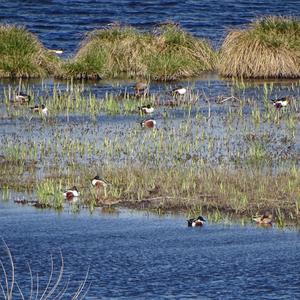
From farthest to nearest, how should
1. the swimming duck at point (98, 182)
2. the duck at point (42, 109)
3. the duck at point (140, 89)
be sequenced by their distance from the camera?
the duck at point (140, 89) → the duck at point (42, 109) → the swimming duck at point (98, 182)

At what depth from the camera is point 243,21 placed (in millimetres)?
45531

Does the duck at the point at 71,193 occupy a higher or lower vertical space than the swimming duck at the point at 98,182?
lower

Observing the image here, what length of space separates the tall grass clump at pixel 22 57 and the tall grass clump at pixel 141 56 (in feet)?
2.83

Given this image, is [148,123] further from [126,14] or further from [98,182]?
[126,14]

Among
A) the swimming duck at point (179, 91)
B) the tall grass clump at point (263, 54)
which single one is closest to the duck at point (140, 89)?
the swimming duck at point (179, 91)

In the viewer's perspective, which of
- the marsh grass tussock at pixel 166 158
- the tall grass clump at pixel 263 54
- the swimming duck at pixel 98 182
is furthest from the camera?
the tall grass clump at pixel 263 54

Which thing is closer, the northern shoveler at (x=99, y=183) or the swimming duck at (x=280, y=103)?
the northern shoveler at (x=99, y=183)

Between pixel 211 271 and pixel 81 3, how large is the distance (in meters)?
40.0

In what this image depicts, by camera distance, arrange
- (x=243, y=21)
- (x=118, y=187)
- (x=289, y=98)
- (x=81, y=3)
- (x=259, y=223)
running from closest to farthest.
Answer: (x=259, y=223)
(x=118, y=187)
(x=289, y=98)
(x=243, y=21)
(x=81, y=3)

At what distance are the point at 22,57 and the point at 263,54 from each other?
6502 mm

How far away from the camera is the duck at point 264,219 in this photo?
15.6 metres

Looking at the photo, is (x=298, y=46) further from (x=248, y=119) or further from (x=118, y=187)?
(x=118, y=187)

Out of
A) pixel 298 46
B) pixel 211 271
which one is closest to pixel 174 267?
pixel 211 271

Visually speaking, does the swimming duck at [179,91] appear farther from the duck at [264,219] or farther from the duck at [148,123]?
the duck at [264,219]
